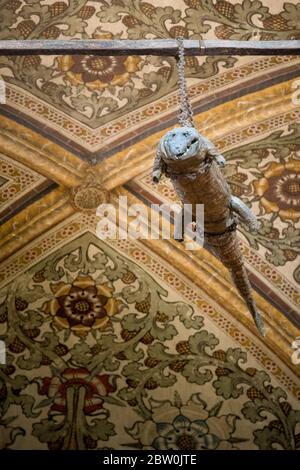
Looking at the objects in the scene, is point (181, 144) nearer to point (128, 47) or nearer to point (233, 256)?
point (128, 47)

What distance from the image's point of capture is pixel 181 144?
5.70m

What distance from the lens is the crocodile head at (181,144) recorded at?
18.7ft

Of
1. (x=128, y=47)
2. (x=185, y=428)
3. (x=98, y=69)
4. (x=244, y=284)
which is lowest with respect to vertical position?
(x=185, y=428)

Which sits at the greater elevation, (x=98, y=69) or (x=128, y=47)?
(x=98, y=69)

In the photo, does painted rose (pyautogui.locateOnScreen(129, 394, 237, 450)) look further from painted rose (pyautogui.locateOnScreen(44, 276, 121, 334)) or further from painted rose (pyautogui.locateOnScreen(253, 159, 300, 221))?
painted rose (pyautogui.locateOnScreen(253, 159, 300, 221))

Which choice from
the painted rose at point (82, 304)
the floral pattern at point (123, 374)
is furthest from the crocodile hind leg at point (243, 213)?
the painted rose at point (82, 304)

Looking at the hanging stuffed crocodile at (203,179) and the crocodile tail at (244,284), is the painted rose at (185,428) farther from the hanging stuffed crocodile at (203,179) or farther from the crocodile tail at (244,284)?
the hanging stuffed crocodile at (203,179)

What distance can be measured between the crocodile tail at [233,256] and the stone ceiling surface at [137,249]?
1754 mm

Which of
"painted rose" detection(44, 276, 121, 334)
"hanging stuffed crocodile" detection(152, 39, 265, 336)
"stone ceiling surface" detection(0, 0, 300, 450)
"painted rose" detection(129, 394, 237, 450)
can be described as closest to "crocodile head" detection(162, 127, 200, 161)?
"hanging stuffed crocodile" detection(152, 39, 265, 336)

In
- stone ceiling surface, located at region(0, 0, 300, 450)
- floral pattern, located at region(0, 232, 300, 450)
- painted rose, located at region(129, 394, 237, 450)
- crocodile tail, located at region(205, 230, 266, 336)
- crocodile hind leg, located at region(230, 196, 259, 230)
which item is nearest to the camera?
crocodile hind leg, located at region(230, 196, 259, 230)

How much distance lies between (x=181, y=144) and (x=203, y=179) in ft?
1.02

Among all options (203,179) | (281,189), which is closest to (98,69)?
(281,189)

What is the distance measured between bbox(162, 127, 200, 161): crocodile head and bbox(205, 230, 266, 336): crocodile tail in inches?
37.5

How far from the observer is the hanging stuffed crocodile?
5.73 meters
